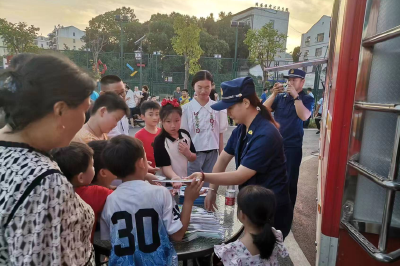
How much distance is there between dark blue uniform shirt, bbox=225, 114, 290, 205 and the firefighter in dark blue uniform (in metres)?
2.03

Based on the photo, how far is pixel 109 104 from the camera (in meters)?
2.71

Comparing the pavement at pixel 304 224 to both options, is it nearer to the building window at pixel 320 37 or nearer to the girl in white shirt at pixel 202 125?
the girl in white shirt at pixel 202 125

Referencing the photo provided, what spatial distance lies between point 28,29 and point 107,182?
811 inches

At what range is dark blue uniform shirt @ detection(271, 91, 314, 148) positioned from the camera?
4.14m

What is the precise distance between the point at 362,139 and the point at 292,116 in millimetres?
2709

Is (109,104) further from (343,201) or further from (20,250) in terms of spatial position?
(343,201)

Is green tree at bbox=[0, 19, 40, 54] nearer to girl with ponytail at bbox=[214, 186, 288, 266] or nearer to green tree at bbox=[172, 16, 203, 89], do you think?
green tree at bbox=[172, 16, 203, 89]

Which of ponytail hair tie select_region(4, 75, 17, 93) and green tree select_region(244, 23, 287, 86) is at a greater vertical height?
green tree select_region(244, 23, 287, 86)

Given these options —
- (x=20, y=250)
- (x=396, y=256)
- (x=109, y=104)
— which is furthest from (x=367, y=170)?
(x=109, y=104)

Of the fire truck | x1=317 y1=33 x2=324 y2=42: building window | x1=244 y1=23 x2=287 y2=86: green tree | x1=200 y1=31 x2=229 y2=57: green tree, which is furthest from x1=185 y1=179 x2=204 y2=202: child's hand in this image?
x1=317 y1=33 x2=324 y2=42: building window

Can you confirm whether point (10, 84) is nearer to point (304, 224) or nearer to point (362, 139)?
point (362, 139)

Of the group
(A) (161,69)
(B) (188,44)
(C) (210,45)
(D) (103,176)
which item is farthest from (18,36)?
(C) (210,45)

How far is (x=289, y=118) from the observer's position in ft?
14.0

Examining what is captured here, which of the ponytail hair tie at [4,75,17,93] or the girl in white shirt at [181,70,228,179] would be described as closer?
the ponytail hair tie at [4,75,17,93]
